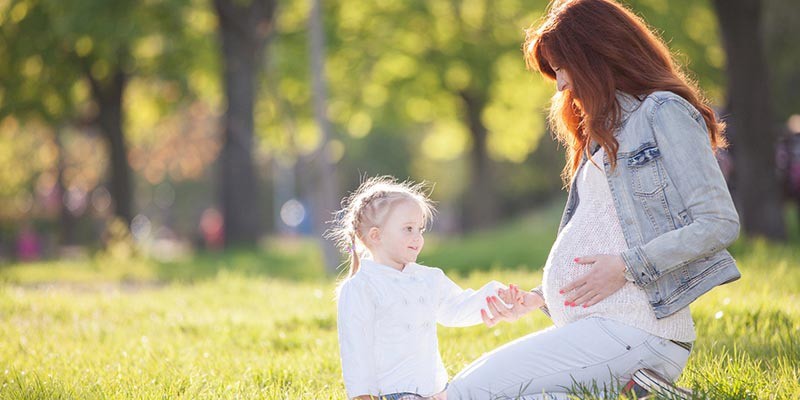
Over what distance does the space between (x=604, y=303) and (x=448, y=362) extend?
1.73m

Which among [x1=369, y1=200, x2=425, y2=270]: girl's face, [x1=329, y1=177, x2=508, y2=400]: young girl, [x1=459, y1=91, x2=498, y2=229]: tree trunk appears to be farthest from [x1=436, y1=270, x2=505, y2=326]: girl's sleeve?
[x1=459, y1=91, x2=498, y2=229]: tree trunk

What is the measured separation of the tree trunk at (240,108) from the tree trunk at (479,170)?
7867 millimetres

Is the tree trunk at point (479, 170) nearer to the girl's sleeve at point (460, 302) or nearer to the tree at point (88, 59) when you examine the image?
the tree at point (88, 59)

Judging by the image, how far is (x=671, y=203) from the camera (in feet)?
12.5

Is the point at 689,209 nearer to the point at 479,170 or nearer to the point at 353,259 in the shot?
the point at 353,259

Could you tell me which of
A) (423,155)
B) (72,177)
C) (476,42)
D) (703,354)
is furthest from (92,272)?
(423,155)

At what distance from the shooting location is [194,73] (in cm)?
2397

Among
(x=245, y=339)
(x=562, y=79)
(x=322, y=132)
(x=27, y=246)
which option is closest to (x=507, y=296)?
(x=562, y=79)

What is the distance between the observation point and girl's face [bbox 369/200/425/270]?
4121 mm

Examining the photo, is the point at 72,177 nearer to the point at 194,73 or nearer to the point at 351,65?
the point at 194,73

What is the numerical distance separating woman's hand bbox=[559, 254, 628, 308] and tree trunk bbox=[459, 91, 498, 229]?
72.2 ft

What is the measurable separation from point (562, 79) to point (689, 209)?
77cm

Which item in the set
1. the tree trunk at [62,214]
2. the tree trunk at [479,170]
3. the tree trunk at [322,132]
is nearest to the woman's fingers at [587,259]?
→ the tree trunk at [322,132]

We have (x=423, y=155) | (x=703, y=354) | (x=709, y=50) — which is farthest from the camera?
(x=423, y=155)
